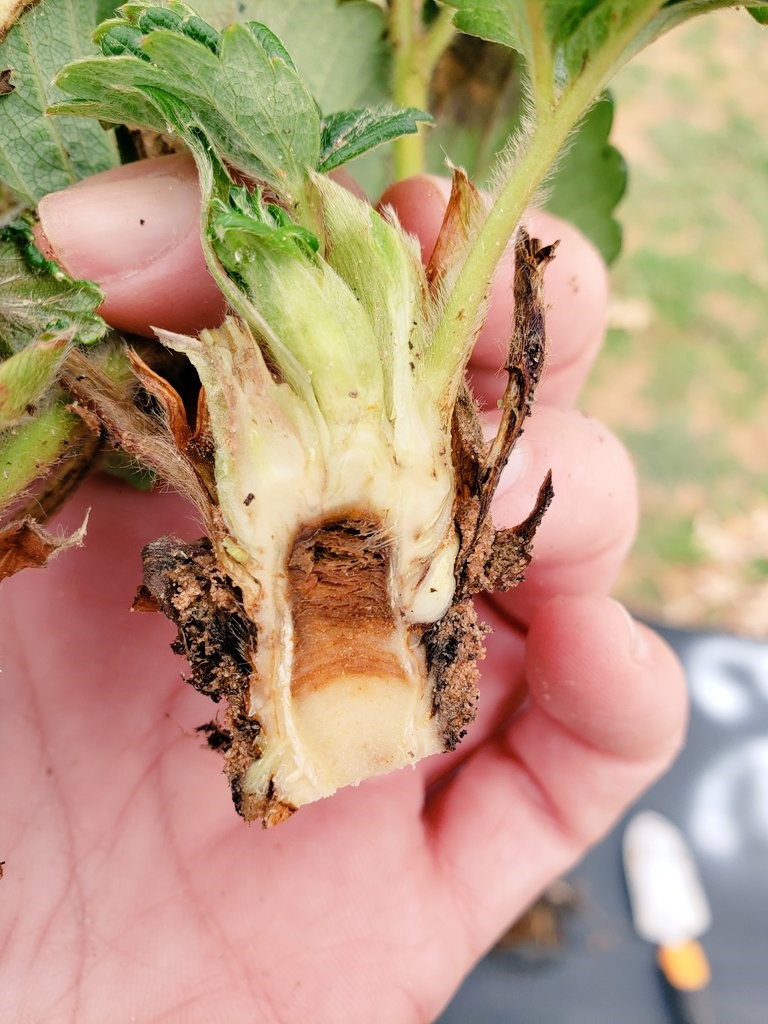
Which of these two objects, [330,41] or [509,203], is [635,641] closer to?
[509,203]

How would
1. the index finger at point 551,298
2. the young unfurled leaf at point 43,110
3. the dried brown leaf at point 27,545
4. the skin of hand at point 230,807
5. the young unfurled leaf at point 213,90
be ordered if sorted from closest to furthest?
the young unfurled leaf at point 213,90, the dried brown leaf at point 27,545, the young unfurled leaf at point 43,110, the index finger at point 551,298, the skin of hand at point 230,807

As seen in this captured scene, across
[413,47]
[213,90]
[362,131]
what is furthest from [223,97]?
[413,47]

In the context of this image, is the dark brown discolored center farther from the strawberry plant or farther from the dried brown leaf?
the dried brown leaf

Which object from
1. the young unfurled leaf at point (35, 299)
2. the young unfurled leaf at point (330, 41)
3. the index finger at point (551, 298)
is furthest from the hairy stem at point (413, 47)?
the young unfurled leaf at point (35, 299)

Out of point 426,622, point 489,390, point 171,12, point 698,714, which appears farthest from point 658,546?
point 171,12

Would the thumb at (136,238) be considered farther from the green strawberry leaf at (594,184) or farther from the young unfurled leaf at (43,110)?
the green strawberry leaf at (594,184)
